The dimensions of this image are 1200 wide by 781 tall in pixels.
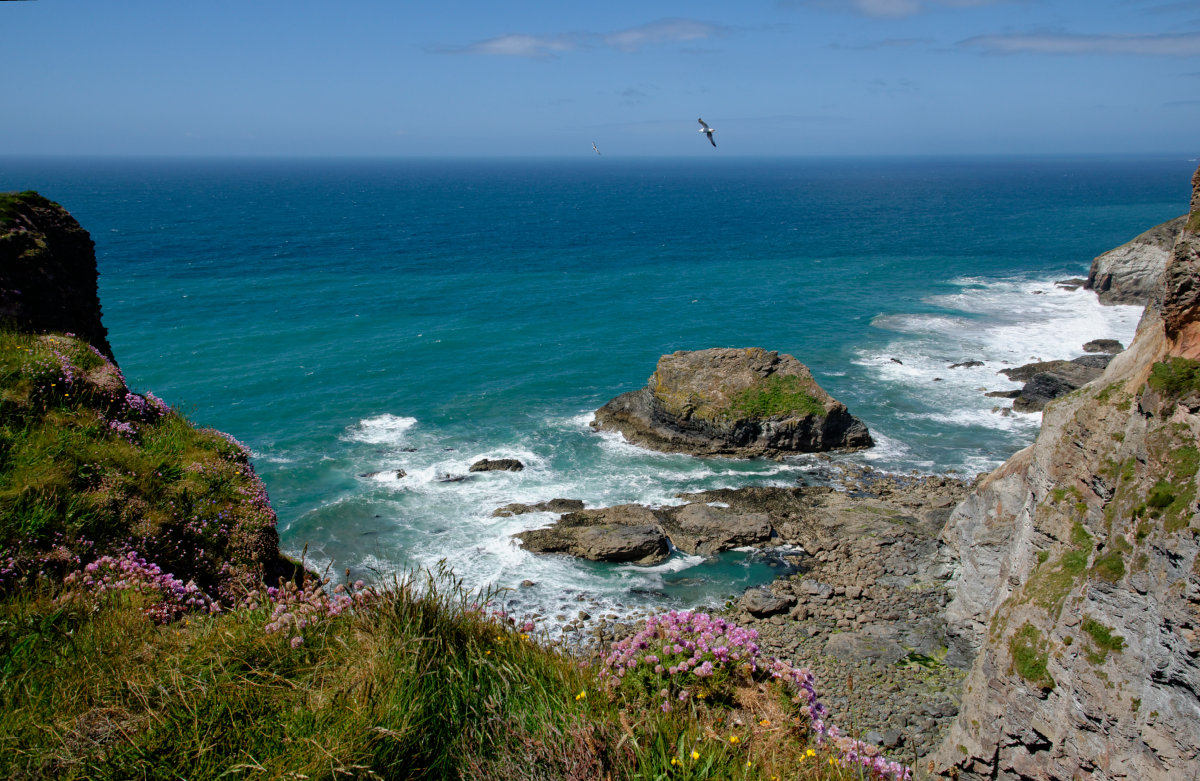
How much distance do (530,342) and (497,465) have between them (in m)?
23.2

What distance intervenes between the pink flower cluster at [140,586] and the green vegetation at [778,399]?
32.6m

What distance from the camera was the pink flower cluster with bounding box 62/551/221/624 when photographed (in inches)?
357

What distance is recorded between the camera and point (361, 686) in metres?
6.68

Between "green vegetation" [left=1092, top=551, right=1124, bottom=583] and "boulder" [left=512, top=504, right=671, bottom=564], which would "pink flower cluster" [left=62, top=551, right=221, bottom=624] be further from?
"boulder" [left=512, top=504, right=671, bottom=564]

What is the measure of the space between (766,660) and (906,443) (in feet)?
112

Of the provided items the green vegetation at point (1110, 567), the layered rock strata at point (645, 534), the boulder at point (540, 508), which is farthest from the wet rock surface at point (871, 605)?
the boulder at point (540, 508)

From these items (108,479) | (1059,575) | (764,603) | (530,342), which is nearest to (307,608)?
(108,479)

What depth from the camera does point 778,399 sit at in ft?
131

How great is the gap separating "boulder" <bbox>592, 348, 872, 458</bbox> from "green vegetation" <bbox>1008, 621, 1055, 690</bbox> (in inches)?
896

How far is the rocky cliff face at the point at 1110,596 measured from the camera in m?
13.9

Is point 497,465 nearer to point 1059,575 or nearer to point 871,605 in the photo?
point 871,605

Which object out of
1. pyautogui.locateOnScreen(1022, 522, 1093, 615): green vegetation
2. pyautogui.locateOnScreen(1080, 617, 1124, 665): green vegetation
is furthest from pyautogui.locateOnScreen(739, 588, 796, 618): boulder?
pyautogui.locateOnScreen(1080, 617, 1124, 665): green vegetation

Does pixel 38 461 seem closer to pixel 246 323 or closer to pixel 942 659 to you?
pixel 942 659

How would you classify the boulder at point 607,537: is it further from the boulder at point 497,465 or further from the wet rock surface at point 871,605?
the boulder at point 497,465
